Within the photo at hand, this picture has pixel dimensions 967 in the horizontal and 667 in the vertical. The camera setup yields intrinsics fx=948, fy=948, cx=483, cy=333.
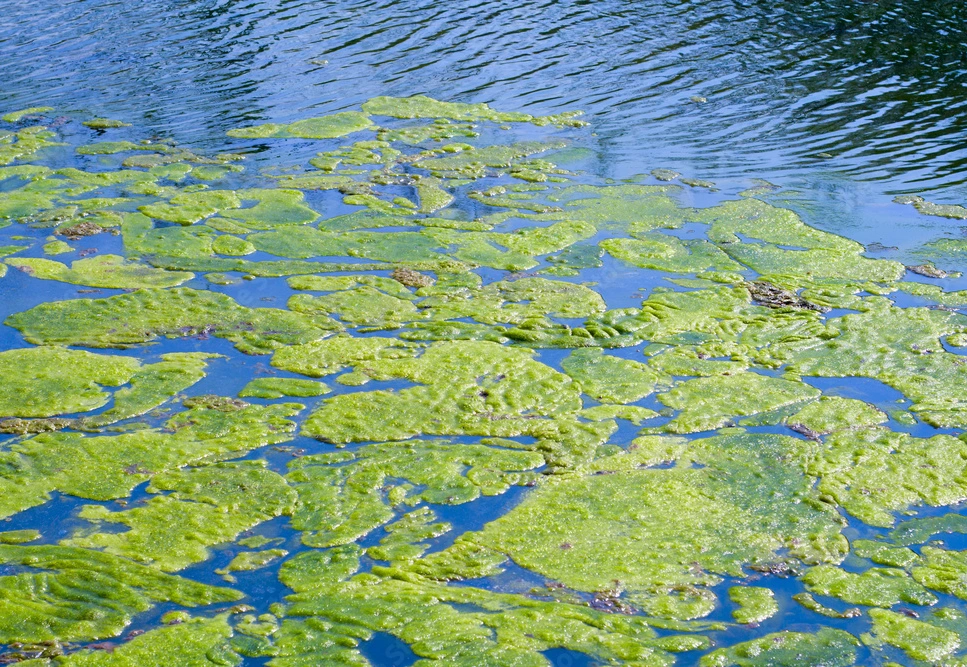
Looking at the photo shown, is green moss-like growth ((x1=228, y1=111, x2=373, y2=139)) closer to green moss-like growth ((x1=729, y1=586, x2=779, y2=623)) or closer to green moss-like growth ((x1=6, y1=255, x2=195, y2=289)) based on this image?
green moss-like growth ((x1=6, y1=255, x2=195, y2=289))

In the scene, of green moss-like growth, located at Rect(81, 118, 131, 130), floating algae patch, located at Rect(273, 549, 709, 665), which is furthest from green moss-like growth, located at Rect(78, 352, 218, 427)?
green moss-like growth, located at Rect(81, 118, 131, 130)

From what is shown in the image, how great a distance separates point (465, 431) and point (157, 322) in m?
2.76

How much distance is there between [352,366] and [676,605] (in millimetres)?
3058

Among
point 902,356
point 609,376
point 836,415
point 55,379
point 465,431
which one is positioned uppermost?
point 55,379

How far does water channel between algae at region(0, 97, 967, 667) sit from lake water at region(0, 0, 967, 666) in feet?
0.14

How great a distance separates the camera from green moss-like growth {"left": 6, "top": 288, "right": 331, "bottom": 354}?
7000mm

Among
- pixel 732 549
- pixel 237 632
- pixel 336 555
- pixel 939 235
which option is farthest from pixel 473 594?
pixel 939 235

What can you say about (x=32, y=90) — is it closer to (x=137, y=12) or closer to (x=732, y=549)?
(x=137, y=12)

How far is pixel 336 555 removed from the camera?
4.91 metres

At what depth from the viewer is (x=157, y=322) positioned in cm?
725

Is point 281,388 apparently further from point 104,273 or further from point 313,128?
point 313,128

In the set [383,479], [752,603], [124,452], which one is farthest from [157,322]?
[752,603]

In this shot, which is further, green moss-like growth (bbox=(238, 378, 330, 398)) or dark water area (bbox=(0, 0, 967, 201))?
dark water area (bbox=(0, 0, 967, 201))

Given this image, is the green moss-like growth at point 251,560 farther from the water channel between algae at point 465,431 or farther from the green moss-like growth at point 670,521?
the green moss-like growth at point 670,521
